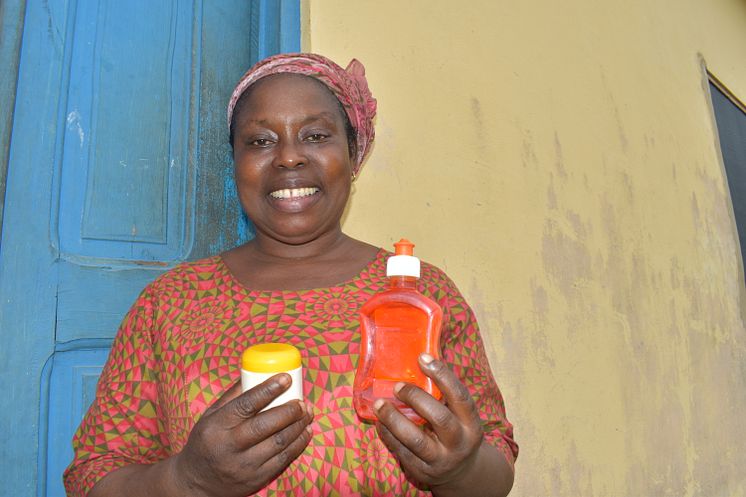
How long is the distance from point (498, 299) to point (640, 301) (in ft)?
4.51

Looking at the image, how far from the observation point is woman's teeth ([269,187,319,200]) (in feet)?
3.30

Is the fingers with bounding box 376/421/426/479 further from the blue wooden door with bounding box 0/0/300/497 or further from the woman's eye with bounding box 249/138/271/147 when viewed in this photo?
the blue wooden door with bounding box 0/0/300/497

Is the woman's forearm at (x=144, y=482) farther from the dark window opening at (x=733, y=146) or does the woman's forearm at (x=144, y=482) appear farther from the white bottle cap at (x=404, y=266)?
the dark window opening at (x=733, y=146)

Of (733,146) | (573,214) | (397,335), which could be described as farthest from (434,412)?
(733,146)

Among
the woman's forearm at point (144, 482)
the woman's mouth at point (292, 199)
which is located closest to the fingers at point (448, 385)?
the woman's forearm at point (144, 482)

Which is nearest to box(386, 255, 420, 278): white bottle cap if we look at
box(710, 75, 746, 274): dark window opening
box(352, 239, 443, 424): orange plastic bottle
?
box(352, 239, 443, 424): orange plastic bottle

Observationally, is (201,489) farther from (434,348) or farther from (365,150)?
(365,150)

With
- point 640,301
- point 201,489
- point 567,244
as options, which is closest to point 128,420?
point 201,489

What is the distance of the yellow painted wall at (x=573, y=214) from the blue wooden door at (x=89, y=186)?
0.38 m

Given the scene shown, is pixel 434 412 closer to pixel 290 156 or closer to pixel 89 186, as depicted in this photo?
pixel 290 156

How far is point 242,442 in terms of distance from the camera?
2.01 ft

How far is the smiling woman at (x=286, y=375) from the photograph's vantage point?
657mm

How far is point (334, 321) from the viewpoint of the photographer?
906mm

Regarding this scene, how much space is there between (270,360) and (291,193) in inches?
17.5
